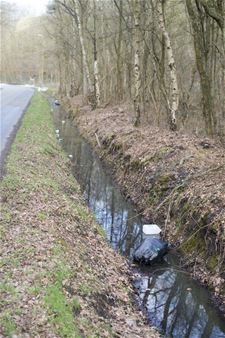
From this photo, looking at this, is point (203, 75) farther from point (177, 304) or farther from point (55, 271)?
point (55, 271)

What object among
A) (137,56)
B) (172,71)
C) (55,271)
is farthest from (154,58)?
(55,271)

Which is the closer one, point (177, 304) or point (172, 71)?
point (177, 304)

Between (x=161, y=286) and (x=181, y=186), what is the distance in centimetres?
357

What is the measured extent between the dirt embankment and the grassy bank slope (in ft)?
5.81

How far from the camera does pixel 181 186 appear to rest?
40.9 ft

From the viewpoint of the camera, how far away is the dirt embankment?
9969mm

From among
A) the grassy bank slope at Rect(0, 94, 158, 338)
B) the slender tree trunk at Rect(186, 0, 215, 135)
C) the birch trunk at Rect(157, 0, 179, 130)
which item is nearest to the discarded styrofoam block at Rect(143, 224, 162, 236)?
the grassy bank slope at Rect(0, 94, 158, 338)

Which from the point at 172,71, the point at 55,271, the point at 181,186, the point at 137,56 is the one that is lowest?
the point at 55,271

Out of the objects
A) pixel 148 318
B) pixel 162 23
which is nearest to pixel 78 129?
pixel 162 23

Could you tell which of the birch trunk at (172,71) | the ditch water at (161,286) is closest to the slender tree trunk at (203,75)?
the birch trunk at (172,71)

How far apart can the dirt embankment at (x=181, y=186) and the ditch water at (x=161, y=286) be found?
0.33m

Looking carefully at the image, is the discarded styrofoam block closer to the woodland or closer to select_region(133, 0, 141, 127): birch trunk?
the woodland

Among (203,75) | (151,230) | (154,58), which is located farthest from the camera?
(154,58)

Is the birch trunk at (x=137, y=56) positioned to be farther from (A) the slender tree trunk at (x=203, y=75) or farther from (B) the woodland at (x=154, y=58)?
(A) the slender tree trunk at (x=203, y=75)
